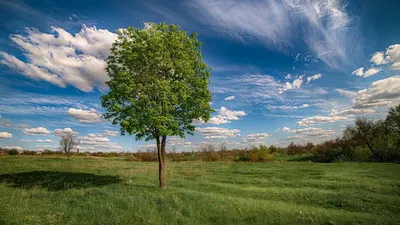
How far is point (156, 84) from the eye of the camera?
50.3 feet

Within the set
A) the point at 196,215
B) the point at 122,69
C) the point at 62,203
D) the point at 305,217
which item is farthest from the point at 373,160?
the point at 62,203

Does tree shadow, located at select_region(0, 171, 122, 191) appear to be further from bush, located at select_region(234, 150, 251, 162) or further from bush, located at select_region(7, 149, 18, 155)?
bush, located at select_region(7, 149, 18, 155)

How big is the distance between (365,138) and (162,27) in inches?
1916

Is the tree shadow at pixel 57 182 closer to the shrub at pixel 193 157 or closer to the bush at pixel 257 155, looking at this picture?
the bush at pixel 257 155

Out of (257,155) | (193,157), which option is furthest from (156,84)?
(193,157)

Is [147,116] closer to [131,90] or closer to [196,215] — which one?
[131,90]

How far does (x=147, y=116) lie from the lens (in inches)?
587

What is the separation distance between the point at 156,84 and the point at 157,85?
3.8 inches

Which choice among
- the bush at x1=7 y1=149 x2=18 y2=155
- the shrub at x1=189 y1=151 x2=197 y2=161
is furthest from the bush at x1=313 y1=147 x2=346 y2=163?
the bush at x1=7 y1=149 x2=18 y2=155

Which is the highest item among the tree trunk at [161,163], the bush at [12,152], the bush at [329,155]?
the bush at [12,152]

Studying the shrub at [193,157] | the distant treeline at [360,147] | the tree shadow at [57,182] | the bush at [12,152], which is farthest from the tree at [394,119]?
the bush at [12,152]

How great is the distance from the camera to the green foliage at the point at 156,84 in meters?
15.2

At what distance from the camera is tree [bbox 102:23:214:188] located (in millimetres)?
15242

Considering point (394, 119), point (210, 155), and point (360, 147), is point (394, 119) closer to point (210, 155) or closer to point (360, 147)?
point (360, 147)
